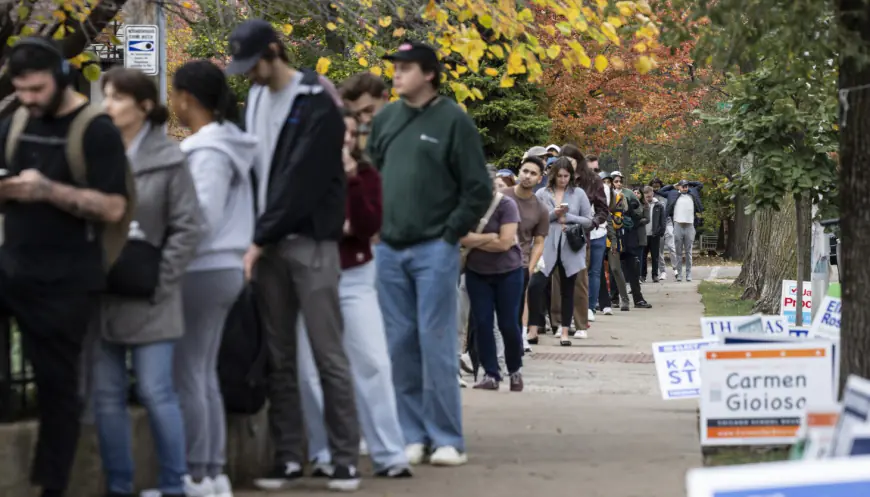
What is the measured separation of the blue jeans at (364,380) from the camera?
7.70 metres

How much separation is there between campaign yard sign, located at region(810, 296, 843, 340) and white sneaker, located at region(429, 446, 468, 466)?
9.39 feet

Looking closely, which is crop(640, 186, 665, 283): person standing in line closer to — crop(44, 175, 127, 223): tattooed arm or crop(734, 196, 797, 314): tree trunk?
crop(734, 196, 797, 314): tree trunk

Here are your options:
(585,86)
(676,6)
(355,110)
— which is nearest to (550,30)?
(676,6)

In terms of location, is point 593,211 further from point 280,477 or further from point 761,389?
point 280,477

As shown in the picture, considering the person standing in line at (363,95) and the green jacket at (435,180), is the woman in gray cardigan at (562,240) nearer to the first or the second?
the person standing in line at (363,95)

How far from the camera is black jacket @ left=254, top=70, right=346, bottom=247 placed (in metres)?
7.09

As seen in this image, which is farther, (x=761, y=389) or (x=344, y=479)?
(x=761, y=389)

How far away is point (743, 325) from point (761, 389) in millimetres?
1643

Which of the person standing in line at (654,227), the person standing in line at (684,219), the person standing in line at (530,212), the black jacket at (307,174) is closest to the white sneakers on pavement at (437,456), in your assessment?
the black jacket at (307,174)

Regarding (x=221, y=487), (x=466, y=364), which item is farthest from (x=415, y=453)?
(x=466, y=364)

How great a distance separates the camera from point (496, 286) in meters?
12.1

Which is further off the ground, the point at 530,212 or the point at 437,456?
the point at 530,212

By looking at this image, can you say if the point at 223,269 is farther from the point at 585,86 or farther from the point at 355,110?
the point at 585,86

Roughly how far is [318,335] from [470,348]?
6559 mm
